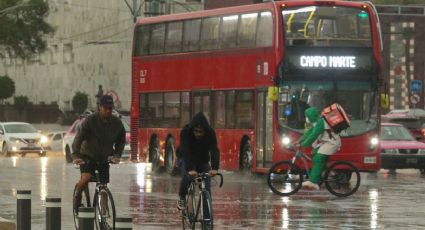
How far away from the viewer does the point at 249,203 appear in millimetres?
22484

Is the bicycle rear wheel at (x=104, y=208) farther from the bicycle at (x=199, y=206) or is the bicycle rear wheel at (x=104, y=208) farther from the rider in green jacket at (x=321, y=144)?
the rider in green jacket at (x=321, y=144)

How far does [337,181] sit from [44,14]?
55.1 m

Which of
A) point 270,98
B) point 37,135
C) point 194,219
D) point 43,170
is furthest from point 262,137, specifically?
point 37,135

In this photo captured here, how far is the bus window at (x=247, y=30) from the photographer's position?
29.4 meters

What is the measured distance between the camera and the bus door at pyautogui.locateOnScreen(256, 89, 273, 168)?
28.6 metres

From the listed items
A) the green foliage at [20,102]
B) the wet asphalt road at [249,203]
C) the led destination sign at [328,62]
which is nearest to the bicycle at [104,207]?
the wet asphalt road at [249,203]

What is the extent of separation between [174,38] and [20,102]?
53.6 metres

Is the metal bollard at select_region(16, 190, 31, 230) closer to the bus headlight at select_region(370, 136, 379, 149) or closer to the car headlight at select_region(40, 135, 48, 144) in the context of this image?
the bus headlight at select_region(370, 136, 379, 149)

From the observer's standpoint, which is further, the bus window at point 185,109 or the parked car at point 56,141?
the parked car at point 56,141

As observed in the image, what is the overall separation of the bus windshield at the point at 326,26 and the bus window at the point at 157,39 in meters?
6.81

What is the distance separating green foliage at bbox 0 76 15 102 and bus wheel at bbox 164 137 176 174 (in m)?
49.8

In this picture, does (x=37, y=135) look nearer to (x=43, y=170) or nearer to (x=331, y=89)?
(x=43, y=170)

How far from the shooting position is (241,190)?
1041 inches

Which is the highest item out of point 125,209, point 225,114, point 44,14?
point 44,14
